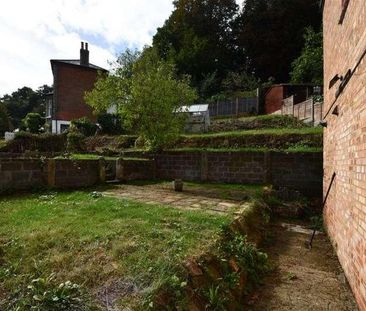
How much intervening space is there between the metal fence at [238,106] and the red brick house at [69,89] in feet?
36.2

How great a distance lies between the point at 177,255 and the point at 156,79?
9.93m

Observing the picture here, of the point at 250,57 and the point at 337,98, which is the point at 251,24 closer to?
the point at 250,57

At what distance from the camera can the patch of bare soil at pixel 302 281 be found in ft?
12.9

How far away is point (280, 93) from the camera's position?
24.1 m

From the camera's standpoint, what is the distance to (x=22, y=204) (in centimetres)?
636

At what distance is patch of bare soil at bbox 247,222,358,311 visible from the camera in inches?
155

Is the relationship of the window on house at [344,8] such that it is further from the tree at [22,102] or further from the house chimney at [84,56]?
the tree at [22,102]

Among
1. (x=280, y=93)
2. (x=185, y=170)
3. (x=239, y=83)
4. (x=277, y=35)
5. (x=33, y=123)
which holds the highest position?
(x=277, y=35)

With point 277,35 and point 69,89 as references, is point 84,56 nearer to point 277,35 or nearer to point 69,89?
point 69,89

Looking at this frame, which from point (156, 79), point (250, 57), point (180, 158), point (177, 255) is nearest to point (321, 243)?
point (177, 255)

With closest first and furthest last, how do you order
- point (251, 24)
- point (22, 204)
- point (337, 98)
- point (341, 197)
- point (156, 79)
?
point (341, 197)
point (337, 98)
point (22, 204)
point (156, 79)
point (251, 24)

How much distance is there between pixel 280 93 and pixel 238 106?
136 inches

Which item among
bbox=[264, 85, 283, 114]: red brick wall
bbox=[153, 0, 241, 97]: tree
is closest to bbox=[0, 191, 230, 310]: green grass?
bbox=[264, 85, 283, 114]: red brick wall

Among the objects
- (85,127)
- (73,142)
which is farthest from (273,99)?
(73,142)
